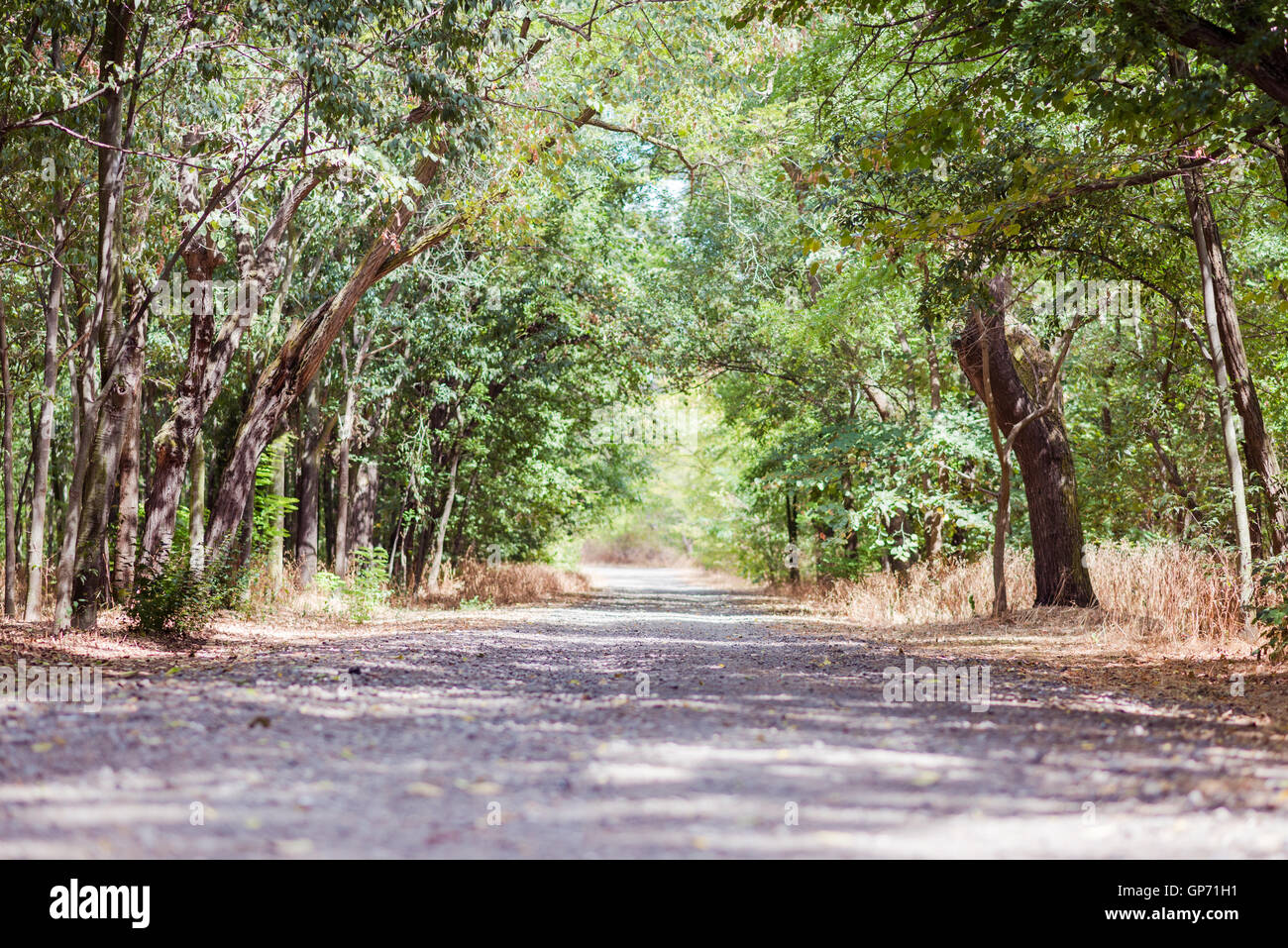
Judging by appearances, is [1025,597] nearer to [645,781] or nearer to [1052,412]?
[1052,412]

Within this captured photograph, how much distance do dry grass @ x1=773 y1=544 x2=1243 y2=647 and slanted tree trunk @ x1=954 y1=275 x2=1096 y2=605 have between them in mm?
467

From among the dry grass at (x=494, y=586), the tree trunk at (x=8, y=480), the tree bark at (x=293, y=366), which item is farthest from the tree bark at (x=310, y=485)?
the tree trunk at (x=8, y=480)

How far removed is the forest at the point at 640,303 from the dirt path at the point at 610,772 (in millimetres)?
270

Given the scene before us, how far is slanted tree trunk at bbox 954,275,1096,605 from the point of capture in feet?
43.4

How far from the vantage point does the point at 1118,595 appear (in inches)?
496

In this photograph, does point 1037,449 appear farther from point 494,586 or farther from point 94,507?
point 494,586

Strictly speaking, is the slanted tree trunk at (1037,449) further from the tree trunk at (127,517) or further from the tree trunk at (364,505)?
the tree trunk at (364,505)

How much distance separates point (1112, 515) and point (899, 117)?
34.1 ft

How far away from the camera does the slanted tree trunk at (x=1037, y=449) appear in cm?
1322

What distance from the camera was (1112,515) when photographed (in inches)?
691

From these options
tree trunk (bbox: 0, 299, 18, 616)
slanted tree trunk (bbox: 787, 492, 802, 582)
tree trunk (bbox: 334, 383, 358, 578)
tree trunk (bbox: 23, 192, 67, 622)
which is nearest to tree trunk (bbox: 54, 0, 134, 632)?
tree trunk (bbox: 23, 192, 67, 622)

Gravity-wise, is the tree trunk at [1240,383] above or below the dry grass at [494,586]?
above

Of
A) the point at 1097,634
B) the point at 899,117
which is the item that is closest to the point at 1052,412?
the point at 1097,634

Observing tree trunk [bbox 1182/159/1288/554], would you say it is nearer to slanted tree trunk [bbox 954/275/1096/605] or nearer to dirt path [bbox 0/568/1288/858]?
slanted tree trunk [bbox 954/275/1096/605]
